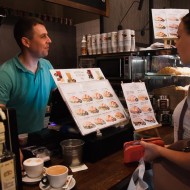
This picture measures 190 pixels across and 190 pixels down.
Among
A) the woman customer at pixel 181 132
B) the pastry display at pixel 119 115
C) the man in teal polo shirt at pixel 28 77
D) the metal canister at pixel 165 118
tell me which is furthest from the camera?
the man in teal polo shirt at pixel 28 77

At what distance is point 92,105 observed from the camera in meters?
1.50

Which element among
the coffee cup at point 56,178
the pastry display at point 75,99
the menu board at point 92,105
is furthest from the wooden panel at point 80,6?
the coffee cup at point 56,178

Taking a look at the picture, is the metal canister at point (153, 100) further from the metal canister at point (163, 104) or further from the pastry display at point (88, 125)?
the pastry display at point (88, 125)

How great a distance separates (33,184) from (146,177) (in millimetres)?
614

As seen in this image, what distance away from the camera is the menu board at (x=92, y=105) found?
1.39m

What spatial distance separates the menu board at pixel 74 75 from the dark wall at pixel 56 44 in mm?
1525

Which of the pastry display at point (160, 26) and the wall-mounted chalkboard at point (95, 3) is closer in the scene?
the pastry display at point (160, 26)

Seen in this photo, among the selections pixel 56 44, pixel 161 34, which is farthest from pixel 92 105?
pixel 56 44

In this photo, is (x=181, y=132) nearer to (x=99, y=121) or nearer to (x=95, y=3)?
(x=99, y=121)

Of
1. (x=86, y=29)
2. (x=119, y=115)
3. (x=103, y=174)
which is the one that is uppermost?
(x=86, y=29)

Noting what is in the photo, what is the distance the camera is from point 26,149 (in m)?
1.32

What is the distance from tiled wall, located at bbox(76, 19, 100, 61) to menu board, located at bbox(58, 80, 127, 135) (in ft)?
6.80

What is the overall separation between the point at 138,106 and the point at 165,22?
955 millimetres

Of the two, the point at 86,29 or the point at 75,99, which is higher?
the point at 86,29
